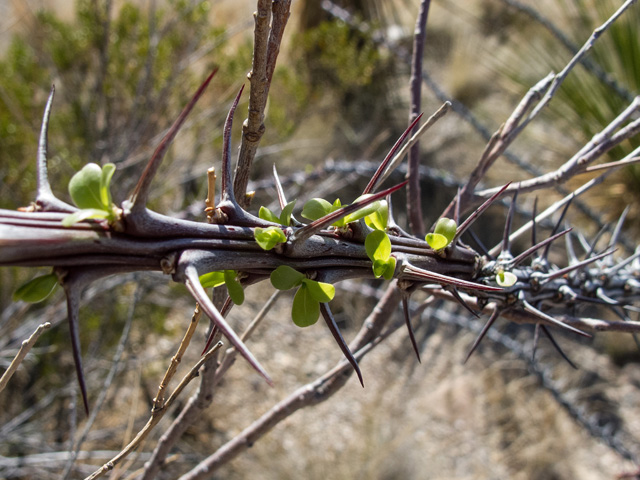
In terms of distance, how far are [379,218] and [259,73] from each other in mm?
145

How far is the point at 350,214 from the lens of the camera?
313 mm

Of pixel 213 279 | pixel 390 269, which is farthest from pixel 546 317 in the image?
pixel 213 279

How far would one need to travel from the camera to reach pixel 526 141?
11.7 feet

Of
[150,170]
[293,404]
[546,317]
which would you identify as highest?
[150,170]

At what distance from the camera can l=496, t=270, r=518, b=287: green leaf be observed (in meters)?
0.39

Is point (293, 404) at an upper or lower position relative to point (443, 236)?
lower

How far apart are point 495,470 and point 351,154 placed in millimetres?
2402

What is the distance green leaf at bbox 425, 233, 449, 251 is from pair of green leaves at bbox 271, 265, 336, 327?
99 millimetres

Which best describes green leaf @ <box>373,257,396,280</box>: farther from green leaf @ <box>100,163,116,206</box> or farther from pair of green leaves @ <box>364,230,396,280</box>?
green leaf @ <box>100,163,116,206</box>

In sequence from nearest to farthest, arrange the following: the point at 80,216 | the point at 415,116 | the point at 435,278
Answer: the point at 80,216
the point at 435,278
the point at 415,116

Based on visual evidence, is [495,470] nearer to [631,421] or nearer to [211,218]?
[631,421]

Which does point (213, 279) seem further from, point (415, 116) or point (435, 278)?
point (415, 116)

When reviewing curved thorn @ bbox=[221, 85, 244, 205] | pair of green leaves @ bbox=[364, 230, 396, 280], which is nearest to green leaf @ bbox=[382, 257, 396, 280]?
pair of green leaves @ bbox=[364, 230, 396, 280]

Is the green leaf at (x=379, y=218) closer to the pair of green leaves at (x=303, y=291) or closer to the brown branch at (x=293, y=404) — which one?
the pair of green leaves at (x=303, y=291)
